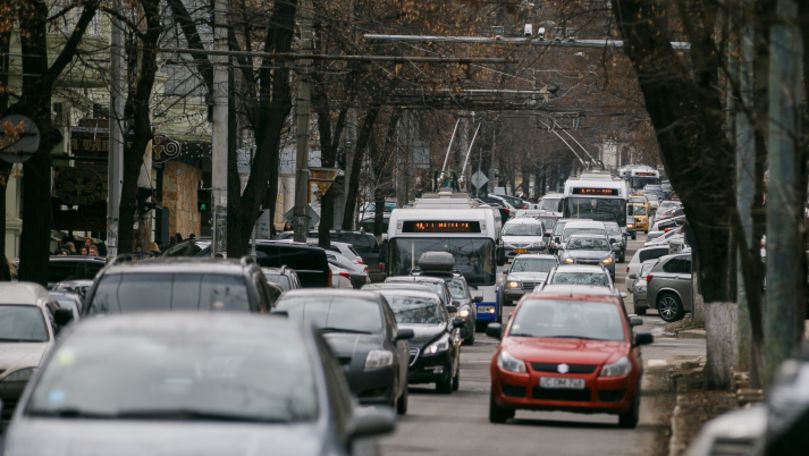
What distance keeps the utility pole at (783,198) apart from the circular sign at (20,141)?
12.9 m

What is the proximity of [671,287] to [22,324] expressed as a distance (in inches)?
1007

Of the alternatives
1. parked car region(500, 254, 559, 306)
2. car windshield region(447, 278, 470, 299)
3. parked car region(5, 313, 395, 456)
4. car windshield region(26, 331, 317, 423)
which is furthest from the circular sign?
parked car region(500, 254, 559, 306)

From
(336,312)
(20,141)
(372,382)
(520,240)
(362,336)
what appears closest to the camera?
(372,382)

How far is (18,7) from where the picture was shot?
2367 centimetres

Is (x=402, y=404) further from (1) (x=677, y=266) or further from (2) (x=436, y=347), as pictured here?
(1) (x=677, y=266)

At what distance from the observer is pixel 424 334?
913 inches

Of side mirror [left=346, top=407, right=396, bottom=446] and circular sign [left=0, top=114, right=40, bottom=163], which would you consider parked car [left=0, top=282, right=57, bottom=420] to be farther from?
side mirror [left=346, top=407, right=396, bottom=446]

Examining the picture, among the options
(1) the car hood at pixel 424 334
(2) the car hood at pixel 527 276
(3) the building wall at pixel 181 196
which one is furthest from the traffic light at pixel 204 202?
(1) the car hood at pixel 424 334

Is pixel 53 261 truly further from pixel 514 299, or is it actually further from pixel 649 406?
pixel 514 299

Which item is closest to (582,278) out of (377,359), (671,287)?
(671,287)

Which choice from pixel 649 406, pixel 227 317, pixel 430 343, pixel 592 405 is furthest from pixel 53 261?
pixel 227 317

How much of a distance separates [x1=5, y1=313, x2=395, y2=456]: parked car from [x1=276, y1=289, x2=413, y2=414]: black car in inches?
312

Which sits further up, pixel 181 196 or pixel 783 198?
pixel 783 198

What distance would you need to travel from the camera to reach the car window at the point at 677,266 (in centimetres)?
4181
